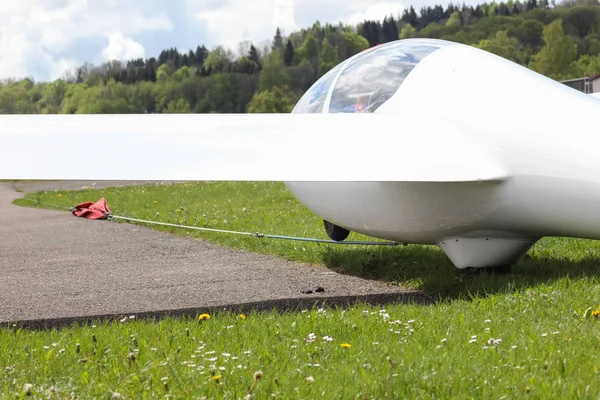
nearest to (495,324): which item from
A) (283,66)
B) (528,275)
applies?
(528,275)

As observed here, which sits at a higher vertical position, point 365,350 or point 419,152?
point 419,152

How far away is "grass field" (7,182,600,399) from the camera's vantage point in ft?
10.9

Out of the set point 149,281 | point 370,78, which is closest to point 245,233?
point 149,281

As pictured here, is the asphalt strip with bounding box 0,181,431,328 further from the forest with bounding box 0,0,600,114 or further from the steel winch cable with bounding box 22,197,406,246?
the forest with bounding box 0,0,600,114

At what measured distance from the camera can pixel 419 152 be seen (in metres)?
5.27

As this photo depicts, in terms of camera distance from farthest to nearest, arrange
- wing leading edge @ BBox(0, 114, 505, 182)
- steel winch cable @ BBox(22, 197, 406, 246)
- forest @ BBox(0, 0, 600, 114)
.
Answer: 1. forest @ BBox(0, 0, 600, 114)
2. steel winch cable @ BBox(22, 197, 406, 246)
3. wing leading edge @ BBox(0, 114, 505, 182)

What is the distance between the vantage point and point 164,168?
491 centimetres

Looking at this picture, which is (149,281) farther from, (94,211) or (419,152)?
(94,211)

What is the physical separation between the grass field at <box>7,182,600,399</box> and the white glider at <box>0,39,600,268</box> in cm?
59

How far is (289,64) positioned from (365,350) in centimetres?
13557

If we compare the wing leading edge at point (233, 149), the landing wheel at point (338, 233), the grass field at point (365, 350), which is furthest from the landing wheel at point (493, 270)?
the landing wheel at point (338, 233)

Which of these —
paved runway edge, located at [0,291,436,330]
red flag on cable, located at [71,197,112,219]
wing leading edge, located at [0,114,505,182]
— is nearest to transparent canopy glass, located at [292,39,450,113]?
wing leading edge, located at [0,114,505,182]

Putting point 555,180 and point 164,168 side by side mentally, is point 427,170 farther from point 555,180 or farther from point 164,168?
point 164,168

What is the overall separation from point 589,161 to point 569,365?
1.87 metres
